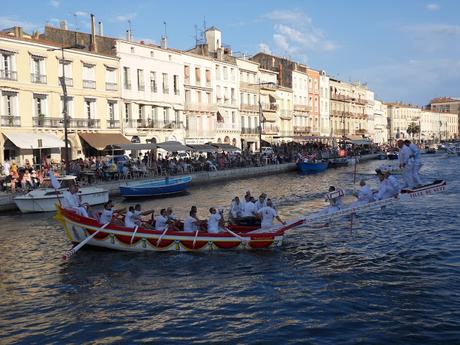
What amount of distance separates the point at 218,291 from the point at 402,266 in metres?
6.31

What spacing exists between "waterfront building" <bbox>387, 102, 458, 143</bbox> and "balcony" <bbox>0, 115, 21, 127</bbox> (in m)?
130

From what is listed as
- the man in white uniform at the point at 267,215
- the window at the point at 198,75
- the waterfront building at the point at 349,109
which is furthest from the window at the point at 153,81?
the waterfront building at the point at 349,109

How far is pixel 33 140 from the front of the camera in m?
40.8

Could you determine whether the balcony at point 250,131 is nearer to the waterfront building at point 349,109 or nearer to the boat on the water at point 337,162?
the boat on the water at point 337,162

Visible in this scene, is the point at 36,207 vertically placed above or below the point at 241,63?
below

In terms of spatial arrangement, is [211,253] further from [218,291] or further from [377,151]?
[377,151]

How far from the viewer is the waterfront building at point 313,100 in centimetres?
9710

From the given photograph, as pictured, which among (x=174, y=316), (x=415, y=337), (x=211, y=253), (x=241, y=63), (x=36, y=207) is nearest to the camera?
(x=415, y=337)

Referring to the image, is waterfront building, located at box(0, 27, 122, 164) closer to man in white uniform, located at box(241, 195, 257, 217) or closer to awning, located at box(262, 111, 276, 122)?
man in white uniform, located at box(241, 195, 257, 217)

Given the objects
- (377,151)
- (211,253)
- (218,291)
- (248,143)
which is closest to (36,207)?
(211,253)

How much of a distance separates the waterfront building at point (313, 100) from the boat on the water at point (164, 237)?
7956cm

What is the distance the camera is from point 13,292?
15016 millimetres

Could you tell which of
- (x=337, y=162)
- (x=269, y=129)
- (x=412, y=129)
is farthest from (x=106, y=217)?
(x=412, y=129)

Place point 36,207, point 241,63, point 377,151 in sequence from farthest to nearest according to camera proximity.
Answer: point 377,151, point 241,63, point 36,207
